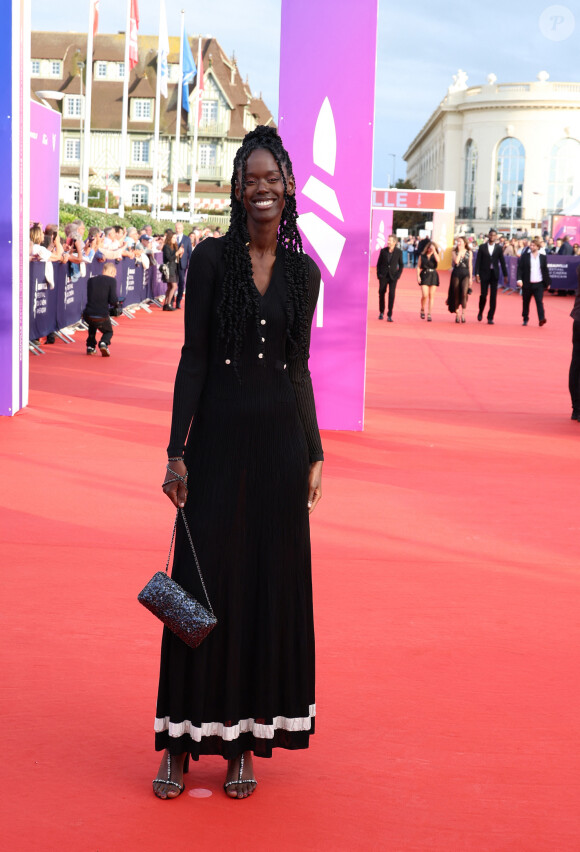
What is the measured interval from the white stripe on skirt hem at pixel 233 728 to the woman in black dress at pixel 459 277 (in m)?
21.6

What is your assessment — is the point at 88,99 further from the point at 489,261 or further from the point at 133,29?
the point at 489,261

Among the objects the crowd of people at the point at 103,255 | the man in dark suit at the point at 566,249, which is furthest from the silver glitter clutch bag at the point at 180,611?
the man in dark suit at the point at 566,249

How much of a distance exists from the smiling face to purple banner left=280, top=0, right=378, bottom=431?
6957 mm

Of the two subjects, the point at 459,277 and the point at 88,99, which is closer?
the point at 459,277

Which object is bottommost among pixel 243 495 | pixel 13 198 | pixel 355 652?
pixel 355 652

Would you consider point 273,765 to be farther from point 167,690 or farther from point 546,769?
point 546,769

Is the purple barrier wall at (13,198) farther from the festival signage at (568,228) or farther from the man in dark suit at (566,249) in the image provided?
the festival signage at (568,228)

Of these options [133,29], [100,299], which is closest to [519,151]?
[133,29]

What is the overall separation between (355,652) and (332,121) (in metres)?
6.63

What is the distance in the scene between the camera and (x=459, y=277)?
82.4 feet

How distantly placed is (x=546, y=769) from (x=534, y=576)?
2.48 m

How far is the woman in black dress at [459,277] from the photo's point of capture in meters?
24.6

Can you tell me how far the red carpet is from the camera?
3.47 metres

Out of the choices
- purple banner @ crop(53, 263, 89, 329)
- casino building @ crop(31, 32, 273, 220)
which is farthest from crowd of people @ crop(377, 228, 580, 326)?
casino building @ crop(31, 32, 273, 220)
